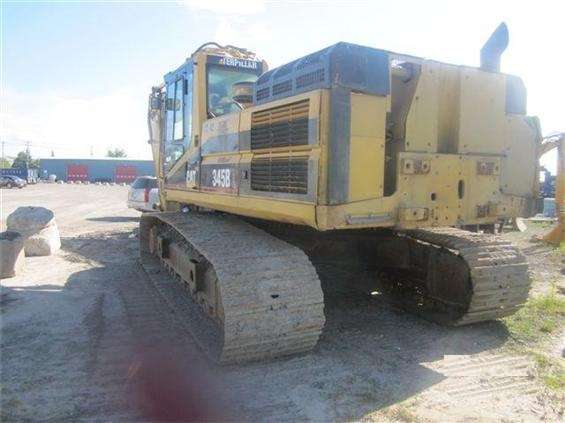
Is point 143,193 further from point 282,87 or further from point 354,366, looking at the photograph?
point 354,366

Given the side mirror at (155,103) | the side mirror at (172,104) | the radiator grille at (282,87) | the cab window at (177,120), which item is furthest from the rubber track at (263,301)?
the side mirror at (155,103)

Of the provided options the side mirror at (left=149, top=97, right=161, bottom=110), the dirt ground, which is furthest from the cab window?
the dirt ground

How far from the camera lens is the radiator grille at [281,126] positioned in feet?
14.5

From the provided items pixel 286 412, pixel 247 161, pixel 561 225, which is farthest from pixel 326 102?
pixel 561 225

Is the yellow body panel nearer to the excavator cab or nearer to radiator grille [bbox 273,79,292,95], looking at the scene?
radiator grille [bbox 273,79,292,95]

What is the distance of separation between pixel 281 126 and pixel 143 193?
13.1 metres

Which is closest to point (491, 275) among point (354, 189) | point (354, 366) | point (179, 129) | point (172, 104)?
point (354, 366)

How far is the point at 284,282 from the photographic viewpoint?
446 cm

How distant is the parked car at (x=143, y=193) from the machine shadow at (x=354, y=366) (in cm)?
1090

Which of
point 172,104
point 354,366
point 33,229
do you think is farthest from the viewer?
point 33,229

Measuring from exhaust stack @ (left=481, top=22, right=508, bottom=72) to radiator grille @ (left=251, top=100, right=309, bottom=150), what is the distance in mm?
2022

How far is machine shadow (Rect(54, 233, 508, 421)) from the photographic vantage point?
12.6 feet

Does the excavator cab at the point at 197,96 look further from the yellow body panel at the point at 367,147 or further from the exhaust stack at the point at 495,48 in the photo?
the exhaust stack at the point at 495,48

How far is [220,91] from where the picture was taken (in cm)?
683
